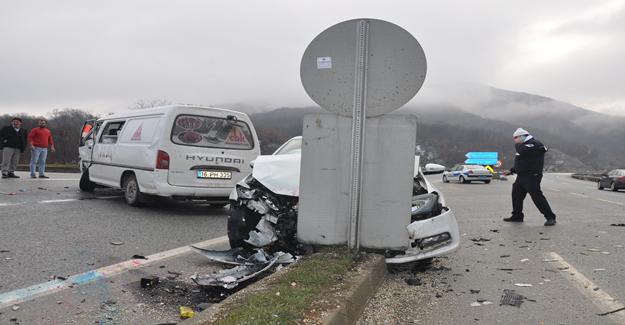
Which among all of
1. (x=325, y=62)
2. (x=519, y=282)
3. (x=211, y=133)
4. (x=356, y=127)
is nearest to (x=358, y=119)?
(x=356, y=127)

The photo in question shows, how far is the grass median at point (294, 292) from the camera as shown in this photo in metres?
2.70

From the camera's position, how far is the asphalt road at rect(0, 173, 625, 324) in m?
3.34

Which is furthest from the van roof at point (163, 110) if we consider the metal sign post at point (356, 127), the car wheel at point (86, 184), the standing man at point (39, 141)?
the standing man at point (39, 141)

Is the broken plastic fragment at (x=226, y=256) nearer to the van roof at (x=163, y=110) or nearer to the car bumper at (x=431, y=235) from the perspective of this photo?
the car bumper at (x=431, y=235)

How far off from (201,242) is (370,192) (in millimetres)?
2520

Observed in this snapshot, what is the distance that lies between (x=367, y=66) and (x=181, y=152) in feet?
14.6

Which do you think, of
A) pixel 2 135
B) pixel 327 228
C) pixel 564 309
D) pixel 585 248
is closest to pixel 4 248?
pixel 327 228

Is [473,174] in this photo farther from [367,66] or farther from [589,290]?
[367,66]

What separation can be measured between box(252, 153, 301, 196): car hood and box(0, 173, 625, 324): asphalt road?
3.46ft

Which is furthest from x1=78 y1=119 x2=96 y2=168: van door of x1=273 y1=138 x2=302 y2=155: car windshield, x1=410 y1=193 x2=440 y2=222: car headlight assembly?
x1=410 y1=193 x2=440 y2=222: car headlight assembly

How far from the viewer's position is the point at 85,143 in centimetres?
1048

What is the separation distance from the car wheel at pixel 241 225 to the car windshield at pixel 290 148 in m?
1.70

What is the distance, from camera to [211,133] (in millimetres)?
8328

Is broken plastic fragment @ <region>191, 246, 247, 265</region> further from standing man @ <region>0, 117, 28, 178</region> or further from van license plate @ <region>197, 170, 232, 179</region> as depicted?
standing man @ <region>0, 117, 28, 178</region>
